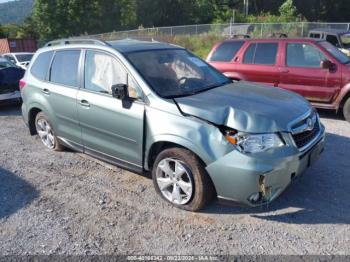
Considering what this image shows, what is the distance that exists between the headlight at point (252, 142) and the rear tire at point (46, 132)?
132 inches

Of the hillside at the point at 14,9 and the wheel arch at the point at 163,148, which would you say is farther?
the hillside at the point at 14,9

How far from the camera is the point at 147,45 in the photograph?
4.69m

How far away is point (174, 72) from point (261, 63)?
404 cm

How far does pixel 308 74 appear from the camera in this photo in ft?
23.5

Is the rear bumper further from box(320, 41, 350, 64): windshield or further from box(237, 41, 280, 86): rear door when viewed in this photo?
box(320, 41, 350, 64): windshield

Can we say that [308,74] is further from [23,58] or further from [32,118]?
[23,58]

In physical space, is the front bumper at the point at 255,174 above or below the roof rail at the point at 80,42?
below

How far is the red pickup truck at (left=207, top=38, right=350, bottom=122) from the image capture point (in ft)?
22.6

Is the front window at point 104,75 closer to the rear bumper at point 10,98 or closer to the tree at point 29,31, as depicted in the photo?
the rear bumper at point 10,98

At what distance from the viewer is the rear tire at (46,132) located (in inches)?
222

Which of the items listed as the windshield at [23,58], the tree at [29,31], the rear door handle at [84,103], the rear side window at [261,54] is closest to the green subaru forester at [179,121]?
the rear door handle at [84,103]

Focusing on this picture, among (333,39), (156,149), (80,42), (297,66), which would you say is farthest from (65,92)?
(333,39)

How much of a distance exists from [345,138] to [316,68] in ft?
6.17

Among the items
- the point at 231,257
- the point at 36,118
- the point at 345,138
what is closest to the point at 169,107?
the point at 231,257
